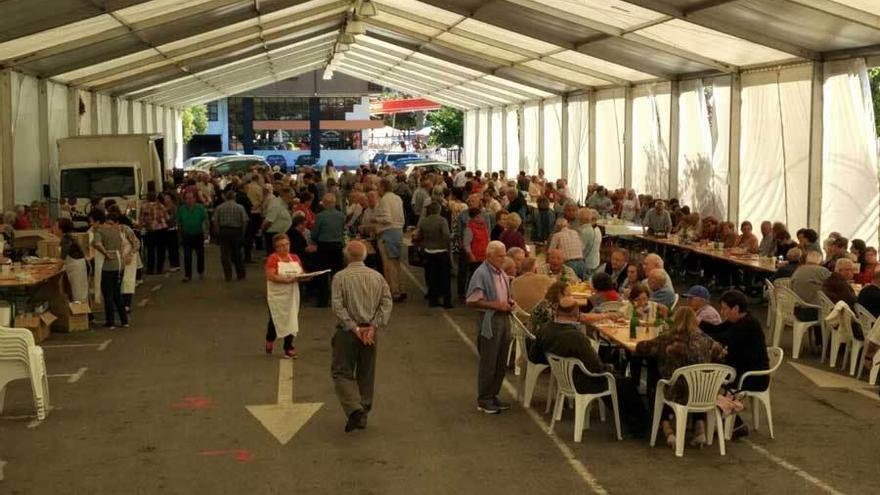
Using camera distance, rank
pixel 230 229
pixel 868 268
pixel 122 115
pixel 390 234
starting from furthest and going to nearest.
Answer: pixel 122 115
pixel 230 229
pixel 390 234
pixel 868 268

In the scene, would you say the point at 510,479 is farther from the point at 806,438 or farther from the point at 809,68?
the point at 809,68

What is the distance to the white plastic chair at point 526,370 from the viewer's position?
38.0 feet

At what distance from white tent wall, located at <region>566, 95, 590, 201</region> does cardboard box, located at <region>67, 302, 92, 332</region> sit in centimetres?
2026

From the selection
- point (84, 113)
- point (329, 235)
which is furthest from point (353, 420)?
point (84, 113)

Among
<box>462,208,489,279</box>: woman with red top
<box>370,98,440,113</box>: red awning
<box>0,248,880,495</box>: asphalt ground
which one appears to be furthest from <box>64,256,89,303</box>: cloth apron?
<box>370,98,440,113</box>: red awning

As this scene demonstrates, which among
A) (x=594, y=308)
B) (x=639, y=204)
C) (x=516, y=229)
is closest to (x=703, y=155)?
(x=639, y=204)

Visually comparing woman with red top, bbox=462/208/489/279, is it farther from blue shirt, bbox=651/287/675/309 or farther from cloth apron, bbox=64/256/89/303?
blue shirt, bbox=651/287/675/309

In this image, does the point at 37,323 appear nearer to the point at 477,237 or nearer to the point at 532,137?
the point at 477,237

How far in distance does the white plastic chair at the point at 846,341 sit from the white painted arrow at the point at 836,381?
25 centimetres

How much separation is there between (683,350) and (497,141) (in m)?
40.7

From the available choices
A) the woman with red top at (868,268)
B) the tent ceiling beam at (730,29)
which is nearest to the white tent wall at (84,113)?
the tent ceiling beam at (730,29)

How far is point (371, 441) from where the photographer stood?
34.2 feet

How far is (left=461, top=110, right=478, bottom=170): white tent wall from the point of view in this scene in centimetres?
5663

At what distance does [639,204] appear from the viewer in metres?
27.5
